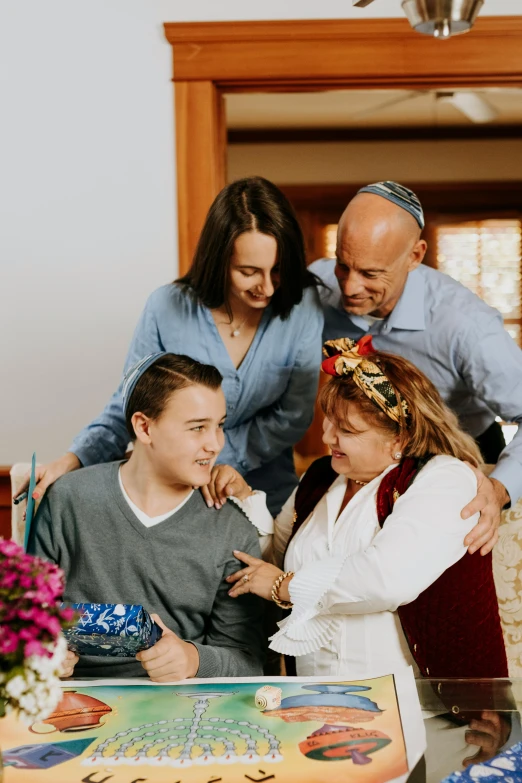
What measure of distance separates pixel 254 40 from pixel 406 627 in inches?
80.4

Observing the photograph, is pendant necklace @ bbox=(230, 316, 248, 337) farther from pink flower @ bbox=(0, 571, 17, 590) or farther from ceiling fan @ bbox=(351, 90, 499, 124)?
ceiling fan @ bbox=(351, 90, 499, 124)

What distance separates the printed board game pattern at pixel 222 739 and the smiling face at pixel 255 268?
921 millimetres

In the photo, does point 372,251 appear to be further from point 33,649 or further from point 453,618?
point 33,649

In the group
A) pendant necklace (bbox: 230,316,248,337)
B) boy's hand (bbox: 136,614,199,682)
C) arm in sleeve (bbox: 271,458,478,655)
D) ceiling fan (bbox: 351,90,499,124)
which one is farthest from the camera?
ceiling fan (bbox: 351,90,499,124)

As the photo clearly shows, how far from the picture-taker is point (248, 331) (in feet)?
7.47

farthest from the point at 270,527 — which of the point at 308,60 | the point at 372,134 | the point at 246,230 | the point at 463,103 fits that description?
the point at 372,134

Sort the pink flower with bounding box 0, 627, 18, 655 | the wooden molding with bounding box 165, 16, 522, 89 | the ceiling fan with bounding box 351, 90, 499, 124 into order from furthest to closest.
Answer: the ceiling fan with bounding box 351, 90, 499, 124 → the wooden molding with bounding box 165, 16, 522, 89 → the pink flower with bounding box 0, 627, 18, 655

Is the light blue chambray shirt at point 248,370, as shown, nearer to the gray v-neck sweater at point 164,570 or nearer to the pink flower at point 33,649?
the gray v-neck sweater at point 164,570

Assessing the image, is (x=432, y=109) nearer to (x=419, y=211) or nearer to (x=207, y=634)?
(x=419, y=211)

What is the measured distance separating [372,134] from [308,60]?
179 inches

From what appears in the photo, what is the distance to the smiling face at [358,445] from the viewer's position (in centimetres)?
182

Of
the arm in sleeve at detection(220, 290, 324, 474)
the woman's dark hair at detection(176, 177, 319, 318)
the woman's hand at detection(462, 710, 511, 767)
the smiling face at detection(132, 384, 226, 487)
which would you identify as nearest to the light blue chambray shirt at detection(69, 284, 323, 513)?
the arm in sleeve at detection(220, 290, 324, 474)

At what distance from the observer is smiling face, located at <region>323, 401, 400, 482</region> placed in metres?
1.82

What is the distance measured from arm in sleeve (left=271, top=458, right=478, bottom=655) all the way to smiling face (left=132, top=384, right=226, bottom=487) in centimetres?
30
